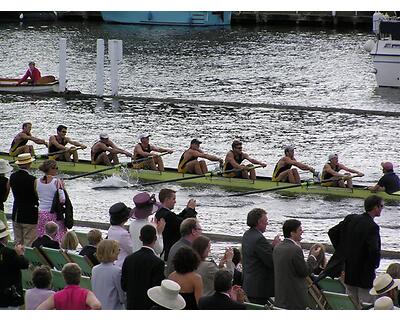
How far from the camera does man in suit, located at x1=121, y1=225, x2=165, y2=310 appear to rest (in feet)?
36.9

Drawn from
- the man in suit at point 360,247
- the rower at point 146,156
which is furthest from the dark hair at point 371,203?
the rower at point 146,156

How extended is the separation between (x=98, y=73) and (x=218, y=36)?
22037 millimetres

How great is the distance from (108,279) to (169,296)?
1.20 m

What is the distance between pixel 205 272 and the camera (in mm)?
11953

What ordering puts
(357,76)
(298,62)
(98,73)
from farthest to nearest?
1. (298,62)
2. (357,76)
3. (98,73)

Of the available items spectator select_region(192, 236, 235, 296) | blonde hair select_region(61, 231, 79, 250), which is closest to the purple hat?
blonde hair select_region(61, 231, 79, 250)

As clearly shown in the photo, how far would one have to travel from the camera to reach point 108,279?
11.6 m

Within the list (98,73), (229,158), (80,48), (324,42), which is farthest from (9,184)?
(324,42)

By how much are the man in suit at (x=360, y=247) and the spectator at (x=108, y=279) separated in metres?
2.62

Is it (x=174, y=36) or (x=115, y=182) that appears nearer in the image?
(x=115, y=182)

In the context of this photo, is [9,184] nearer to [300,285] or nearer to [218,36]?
[300,285]

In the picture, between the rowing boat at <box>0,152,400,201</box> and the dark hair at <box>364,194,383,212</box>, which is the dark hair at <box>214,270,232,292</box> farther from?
the rowing boat at <box>0,152,400,201</box>

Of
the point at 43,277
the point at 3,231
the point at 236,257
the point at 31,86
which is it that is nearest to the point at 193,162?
the point at 236,257

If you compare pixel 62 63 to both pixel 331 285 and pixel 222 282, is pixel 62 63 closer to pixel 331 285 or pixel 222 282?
pixel 331 285
